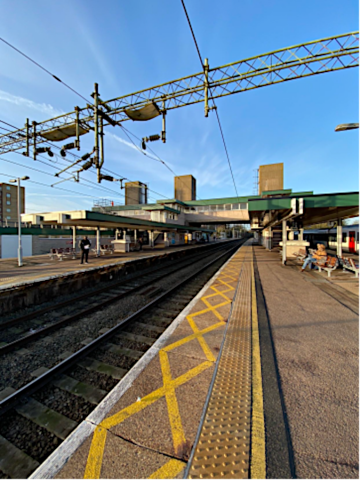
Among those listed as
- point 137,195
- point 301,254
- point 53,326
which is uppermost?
point 137,195

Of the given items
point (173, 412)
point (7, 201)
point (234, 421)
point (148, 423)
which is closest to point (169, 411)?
point (173, 412)

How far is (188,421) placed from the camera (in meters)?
1.95

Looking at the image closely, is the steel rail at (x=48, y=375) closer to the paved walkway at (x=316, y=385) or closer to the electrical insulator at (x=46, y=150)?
the paved walkway at (x=316, y=385)

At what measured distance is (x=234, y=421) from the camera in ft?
6.28

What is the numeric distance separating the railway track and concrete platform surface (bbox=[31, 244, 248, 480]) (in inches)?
21.5

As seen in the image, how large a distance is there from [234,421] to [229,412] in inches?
4.5

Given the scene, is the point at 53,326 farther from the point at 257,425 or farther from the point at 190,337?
the point at 257,425

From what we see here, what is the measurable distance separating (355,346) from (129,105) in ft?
40.6

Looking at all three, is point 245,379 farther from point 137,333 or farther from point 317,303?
point 317,303

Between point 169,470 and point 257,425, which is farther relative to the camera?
point 257,425

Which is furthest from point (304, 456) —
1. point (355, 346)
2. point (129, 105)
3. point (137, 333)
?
point (129, 105)

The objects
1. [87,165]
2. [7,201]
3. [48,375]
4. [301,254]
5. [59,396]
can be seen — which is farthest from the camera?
[7,201]

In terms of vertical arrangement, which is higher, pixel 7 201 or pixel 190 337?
pixel 7 201

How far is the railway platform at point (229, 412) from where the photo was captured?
156cm
